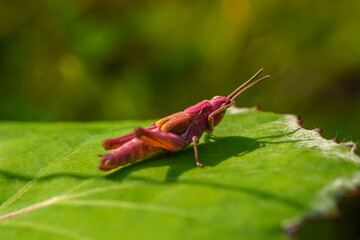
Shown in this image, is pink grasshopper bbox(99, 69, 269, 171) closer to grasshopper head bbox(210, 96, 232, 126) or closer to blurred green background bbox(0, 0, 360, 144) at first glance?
grasshopper head bbox(210, 96, 232, 126)

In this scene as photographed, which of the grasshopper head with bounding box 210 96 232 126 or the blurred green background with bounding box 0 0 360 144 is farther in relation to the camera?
the blurred green background with bounding box 0 0 360 144

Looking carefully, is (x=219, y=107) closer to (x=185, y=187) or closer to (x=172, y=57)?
(x=185, y=187)

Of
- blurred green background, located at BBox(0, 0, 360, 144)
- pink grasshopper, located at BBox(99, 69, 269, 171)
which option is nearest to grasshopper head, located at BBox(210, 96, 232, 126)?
pink grasshopper, located at BBox(99, 69, 269, 171)

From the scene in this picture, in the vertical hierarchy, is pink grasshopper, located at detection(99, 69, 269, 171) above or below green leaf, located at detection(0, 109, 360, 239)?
above

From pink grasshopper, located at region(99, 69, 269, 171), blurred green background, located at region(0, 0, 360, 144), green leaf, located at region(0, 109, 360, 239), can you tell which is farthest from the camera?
blurred green background, located at region(0, 0, 360, 144)

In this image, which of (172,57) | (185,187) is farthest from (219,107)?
(172,57)

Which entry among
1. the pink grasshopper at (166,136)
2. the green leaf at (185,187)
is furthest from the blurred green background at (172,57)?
the green leaf at (185,187)

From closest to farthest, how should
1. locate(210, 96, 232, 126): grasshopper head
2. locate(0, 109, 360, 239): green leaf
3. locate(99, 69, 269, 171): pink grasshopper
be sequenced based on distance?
locate(0, 109, 360, 239): green leaf < locate(99, 69, 269, 171): pink grasshopper < locate(210, 96, 232, 126): grasshopper head

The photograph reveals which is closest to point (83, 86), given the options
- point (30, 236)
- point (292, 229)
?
point (30, 236)
